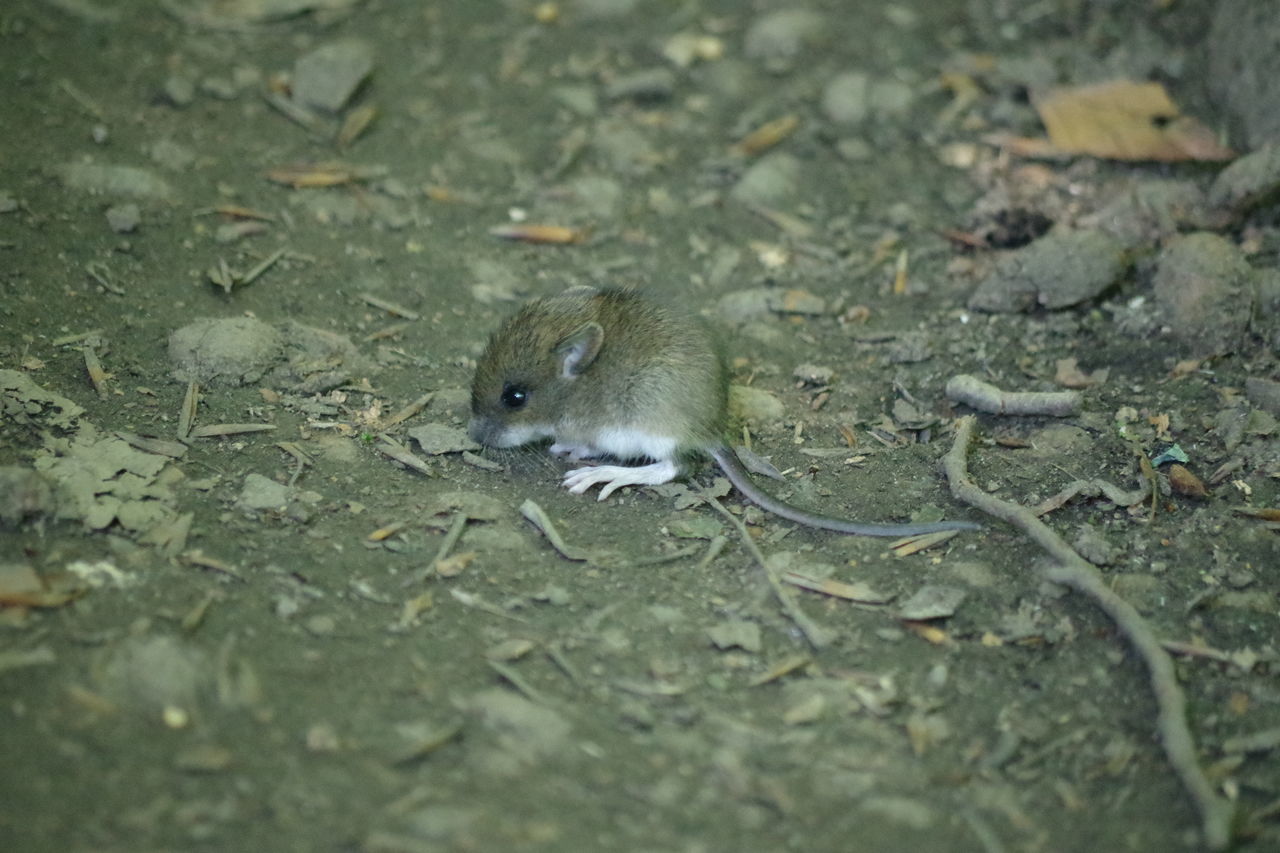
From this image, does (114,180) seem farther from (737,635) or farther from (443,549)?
(737,635)

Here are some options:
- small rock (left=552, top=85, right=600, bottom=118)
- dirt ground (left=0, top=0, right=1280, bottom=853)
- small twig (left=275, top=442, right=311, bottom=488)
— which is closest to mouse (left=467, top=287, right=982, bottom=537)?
dirt ground (left=0, top=0, right=1280, bottom=853)

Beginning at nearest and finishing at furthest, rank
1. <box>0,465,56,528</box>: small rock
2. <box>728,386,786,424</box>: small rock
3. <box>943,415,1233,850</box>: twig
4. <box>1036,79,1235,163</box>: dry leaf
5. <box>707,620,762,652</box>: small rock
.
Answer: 1. <box>943,415,1233,850</box>: twig
2. <box>0,465,56,528</box>: small rock
3. <box>707,620,762,652</box>: small rock
4. <box>728,386,786,424</box>: small rock
5. <box>1036,79,1235,163</box>: dry leaf

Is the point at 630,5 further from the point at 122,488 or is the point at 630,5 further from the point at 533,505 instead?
the point at 122,488

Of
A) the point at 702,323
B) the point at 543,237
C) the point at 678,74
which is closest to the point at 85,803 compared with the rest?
the point at 702,323

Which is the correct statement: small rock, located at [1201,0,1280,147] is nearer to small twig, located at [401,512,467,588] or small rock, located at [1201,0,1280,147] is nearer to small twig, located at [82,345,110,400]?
small twig, located at [401,512,467,588]

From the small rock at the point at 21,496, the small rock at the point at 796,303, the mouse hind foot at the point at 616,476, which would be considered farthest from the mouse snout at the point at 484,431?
the small rock at the point at 796,303

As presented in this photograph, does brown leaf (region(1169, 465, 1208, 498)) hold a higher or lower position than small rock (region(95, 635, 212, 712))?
lower
